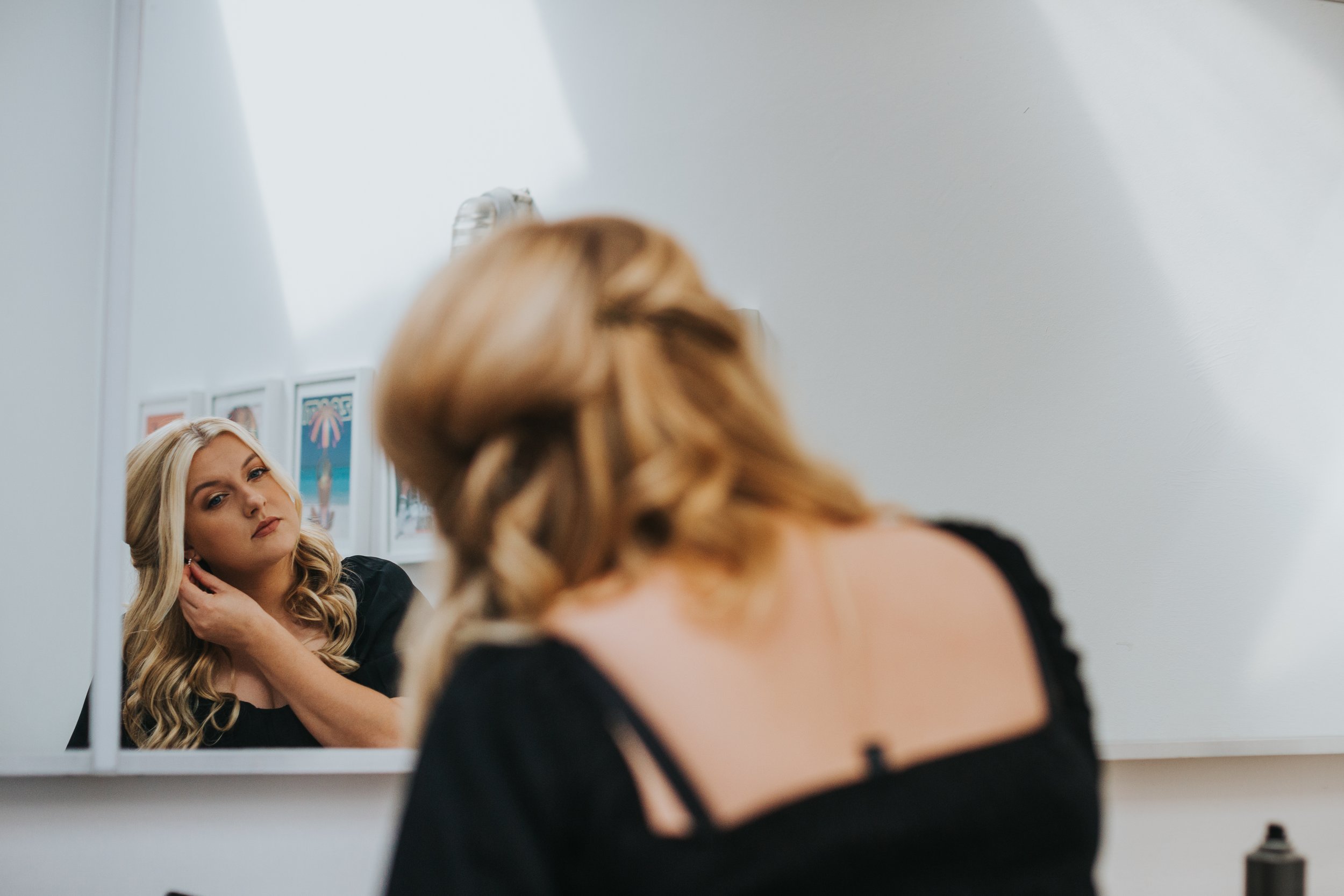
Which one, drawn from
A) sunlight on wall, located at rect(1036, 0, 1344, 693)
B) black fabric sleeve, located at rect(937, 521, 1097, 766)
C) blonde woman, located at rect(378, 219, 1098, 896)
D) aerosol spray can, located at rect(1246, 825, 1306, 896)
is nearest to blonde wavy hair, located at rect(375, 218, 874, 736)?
blonde woman, located at rect(378, 219, 1098, 896)

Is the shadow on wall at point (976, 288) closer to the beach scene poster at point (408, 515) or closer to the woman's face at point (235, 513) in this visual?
the beach scene poster at point (408, 515)

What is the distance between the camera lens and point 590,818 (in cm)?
45

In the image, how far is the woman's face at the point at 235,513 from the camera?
1.14 metres

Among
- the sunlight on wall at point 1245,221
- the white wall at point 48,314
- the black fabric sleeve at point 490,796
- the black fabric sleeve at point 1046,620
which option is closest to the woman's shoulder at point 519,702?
the black fabric sleeve at point 490,796

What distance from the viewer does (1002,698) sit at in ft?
1.74

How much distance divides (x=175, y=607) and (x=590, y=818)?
0.89m

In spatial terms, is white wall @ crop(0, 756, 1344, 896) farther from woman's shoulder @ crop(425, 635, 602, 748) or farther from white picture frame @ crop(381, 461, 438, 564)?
woman's shoulder @ crop(425, 635, 602, 748)

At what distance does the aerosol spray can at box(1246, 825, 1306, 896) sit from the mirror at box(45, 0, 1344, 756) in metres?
0.15

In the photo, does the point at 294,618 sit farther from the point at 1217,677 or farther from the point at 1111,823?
the point at 1217,677

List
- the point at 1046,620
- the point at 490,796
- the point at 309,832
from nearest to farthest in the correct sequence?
the point at 490,796
the point at 1046,620
the point at 309,832

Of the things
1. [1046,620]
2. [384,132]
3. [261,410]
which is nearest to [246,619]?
[261,410]

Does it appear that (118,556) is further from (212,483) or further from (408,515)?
(408,515)

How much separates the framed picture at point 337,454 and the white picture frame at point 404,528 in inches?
0.9

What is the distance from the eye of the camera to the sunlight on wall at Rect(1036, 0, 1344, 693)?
49.1 inches
